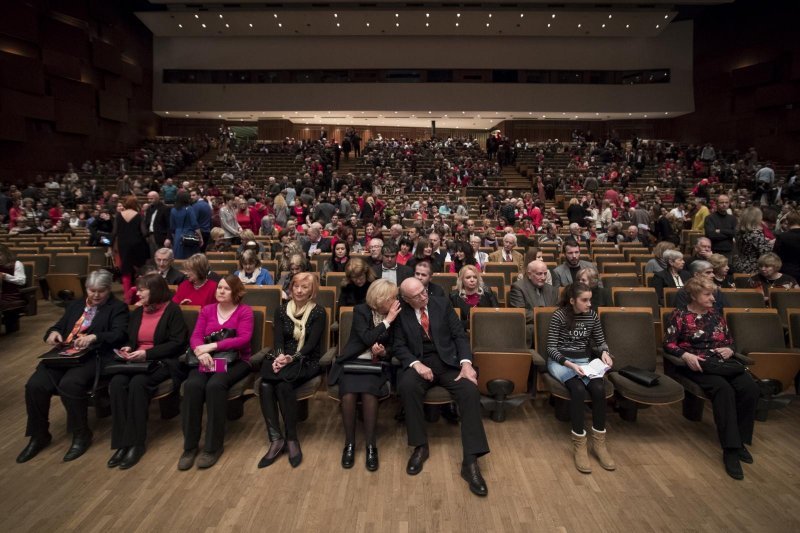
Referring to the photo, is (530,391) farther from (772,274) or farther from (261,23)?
(261,23)

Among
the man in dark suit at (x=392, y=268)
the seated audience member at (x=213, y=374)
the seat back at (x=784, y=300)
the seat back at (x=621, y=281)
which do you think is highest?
the man in dark suit at (x=392, y=268)

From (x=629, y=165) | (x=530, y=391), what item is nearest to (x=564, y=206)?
(x=629, y=165)

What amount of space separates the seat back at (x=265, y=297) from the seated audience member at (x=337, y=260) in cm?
108

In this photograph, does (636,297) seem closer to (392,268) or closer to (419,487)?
(392,268)

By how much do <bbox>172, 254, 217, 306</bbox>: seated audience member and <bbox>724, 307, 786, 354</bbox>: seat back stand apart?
3860 millimetres

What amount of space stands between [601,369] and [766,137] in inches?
751

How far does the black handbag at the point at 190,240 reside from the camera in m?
5.92

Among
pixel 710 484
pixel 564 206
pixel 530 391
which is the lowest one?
pixel 710 484

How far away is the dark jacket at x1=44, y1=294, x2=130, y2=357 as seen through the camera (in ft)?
10.1

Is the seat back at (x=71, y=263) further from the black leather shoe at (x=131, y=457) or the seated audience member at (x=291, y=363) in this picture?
the seated audience member at (x=291, y=363)

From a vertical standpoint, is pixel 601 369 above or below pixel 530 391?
above

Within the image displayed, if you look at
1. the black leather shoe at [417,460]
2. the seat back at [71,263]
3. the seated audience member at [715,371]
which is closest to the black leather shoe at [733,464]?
the seated audience member at [715,371]

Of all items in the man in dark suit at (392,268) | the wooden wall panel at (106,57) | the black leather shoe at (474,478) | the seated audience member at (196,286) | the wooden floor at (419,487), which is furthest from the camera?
the wooden wall panel at (106,57)

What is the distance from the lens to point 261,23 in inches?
769
